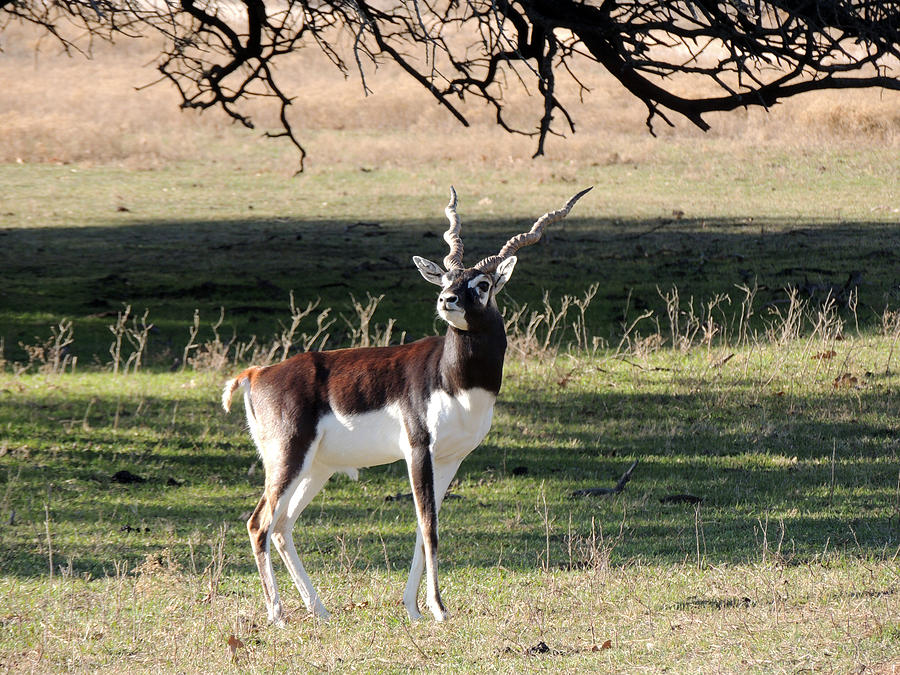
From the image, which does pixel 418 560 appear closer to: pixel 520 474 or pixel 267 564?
pixel 267 564

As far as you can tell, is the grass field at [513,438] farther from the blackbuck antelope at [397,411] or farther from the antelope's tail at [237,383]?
the antelope's tail at [237,383]

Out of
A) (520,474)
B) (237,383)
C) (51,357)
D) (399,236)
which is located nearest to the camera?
(237,383)

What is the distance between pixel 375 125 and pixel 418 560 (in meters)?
32.8

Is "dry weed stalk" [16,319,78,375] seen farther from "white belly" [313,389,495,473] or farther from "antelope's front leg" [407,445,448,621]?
"antelope's front leg" [407,445,448,621]

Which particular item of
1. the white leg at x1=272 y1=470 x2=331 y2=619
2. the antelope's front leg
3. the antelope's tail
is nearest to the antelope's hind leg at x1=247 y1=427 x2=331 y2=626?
the white leg at x1=272 y1=470 x2=331 y2=619

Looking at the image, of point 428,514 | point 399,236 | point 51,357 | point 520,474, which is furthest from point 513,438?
point 399,236

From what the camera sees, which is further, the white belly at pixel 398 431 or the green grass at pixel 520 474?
the white belly at pixel 398 431

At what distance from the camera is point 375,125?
3816cm

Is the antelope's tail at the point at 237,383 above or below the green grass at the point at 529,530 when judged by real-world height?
above

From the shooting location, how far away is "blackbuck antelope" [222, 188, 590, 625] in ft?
20.4

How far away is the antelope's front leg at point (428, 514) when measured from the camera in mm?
6258

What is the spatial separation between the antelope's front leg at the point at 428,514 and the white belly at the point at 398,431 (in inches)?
2.9

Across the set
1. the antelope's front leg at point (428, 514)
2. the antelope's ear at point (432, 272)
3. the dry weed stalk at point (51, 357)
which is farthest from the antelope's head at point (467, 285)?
the dry weed stalk at point (51, 357)

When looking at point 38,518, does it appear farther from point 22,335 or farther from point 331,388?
point 22,335
